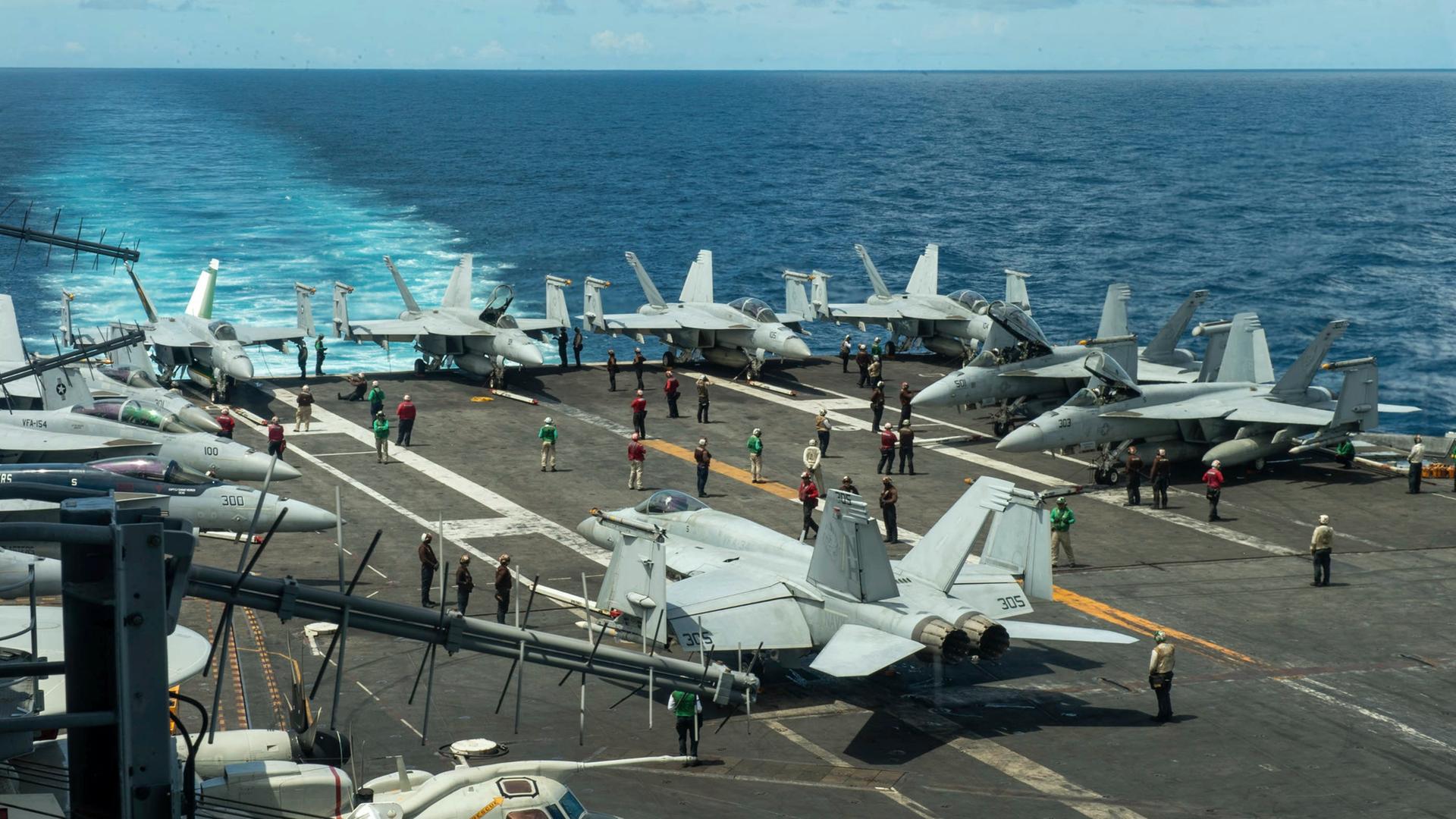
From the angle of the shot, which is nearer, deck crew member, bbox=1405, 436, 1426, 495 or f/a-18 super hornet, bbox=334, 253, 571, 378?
deck crew member, bbox=1405, 436, 1426, 495

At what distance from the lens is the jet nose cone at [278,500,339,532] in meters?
28.8

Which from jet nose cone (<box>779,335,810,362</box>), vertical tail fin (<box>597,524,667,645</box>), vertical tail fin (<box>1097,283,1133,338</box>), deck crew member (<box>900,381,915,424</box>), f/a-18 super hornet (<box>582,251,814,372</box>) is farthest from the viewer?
f/a-18 super hornet (<box>582,251,814,372</box>)

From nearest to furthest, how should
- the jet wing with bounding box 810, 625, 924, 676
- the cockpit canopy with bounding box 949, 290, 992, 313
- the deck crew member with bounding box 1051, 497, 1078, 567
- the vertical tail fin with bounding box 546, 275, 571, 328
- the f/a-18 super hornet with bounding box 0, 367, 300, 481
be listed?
the jet wing with bounding box 810, 625, 924, 676 < the deck crew member with bounding box 1051, 497, 1078, 567 < the f/a-18 super hornet with bounding box 0, 367, 300, 481 < the vertical tail fin with bounding box 546, 275, 571, 328 < the cockpit canopy with bounding box 949, 290, 992, 313

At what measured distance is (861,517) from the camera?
2356 cm

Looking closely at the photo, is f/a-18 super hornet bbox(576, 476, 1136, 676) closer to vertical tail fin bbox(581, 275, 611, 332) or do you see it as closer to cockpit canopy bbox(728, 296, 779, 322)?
cockpit canopy bbox(728, 296, 779, 322)

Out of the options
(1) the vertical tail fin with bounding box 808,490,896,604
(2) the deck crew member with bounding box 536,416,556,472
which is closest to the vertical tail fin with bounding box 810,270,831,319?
(2) the deck crew member with bounding box 536,416,556,472

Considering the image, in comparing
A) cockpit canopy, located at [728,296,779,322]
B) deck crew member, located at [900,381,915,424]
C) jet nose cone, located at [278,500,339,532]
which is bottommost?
jet nose cone, located at [278,500,339,532]

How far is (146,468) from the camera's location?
27391 mm

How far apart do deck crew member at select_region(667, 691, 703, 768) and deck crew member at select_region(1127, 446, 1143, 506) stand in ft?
59.5

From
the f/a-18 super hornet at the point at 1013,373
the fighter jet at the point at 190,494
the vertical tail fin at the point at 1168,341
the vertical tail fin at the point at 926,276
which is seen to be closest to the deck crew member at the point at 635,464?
the fighter jet at the point at 190,494

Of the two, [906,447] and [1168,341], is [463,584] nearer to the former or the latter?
[906,447]

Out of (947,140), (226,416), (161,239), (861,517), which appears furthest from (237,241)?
(947,140)

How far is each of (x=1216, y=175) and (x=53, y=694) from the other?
447ft

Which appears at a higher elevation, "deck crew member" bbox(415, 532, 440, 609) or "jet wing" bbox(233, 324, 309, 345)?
"jet wing" bbox(233, 324, 309, 345)
